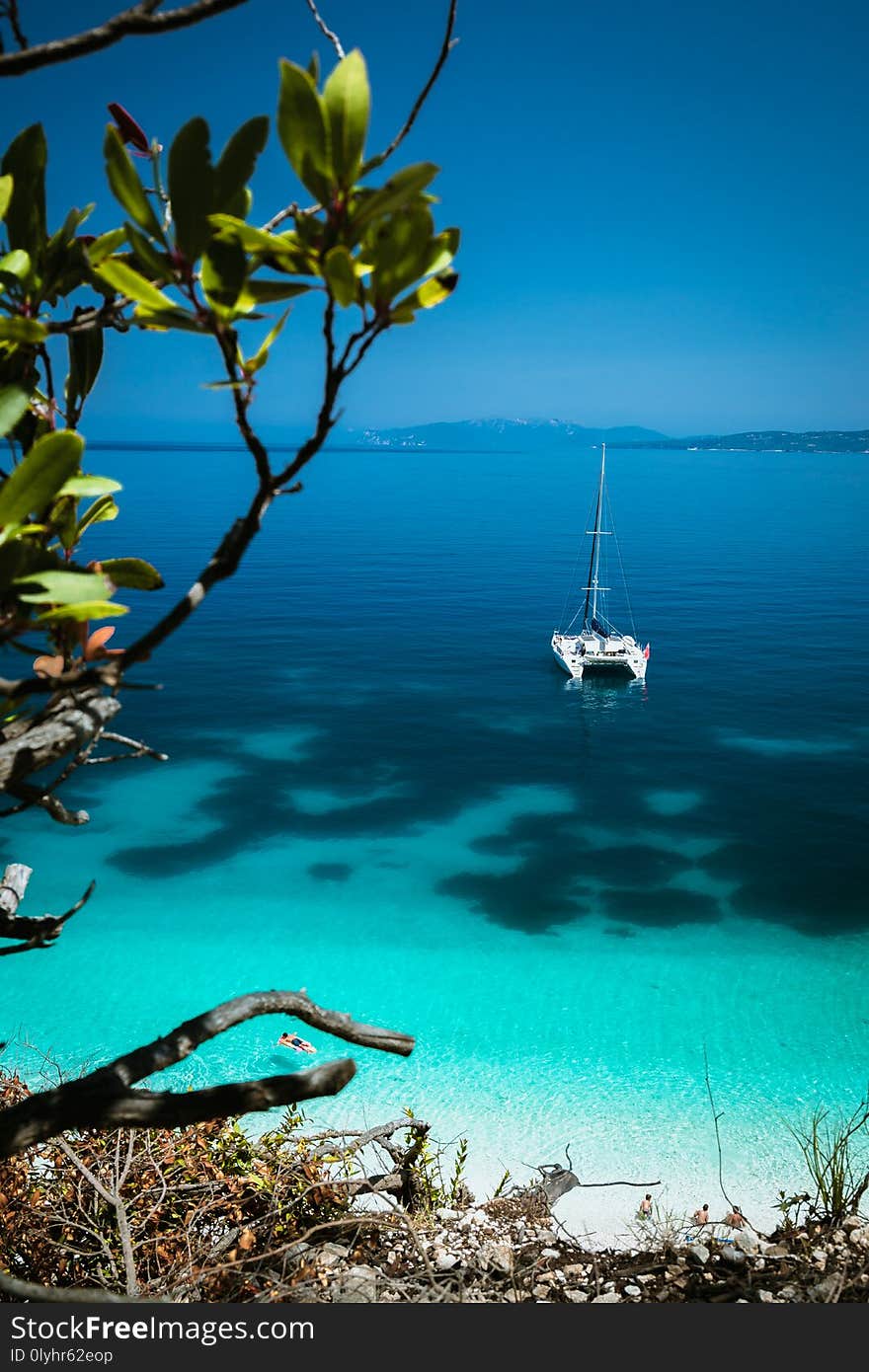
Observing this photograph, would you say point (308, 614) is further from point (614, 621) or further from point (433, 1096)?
point (433, 1096)

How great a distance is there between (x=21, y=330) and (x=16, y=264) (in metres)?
0.14

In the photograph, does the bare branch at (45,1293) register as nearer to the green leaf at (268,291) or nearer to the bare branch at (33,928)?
the bare branch at (33,928)

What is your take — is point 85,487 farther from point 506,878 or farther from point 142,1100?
point 506,878

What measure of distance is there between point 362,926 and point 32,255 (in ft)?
42.6

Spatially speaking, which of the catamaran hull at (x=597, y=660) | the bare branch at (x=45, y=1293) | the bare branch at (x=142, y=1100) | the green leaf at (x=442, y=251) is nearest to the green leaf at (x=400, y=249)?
the green leaf at (x=442, y=251)

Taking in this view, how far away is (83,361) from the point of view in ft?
4.04

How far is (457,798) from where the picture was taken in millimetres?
18219

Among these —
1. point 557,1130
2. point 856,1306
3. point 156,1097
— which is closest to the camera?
→ point 156,1097

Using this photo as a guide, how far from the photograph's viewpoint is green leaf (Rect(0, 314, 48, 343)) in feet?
3.01

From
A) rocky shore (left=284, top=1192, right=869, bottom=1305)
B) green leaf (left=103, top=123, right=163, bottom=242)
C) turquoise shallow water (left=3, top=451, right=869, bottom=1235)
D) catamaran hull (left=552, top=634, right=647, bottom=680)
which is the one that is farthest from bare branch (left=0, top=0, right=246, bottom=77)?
catamaran hull (left=552, top=634, right=647, bottom=680)

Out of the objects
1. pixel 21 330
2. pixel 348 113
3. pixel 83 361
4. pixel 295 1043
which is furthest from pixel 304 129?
pixel 295 1043

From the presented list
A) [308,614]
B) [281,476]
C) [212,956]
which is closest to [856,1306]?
[281,476]

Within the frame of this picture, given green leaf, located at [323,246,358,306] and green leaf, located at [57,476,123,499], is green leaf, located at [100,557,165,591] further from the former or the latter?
green leaf, located at [323,246,358,306]

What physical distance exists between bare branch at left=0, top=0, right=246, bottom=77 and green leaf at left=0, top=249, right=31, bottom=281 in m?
0.18
